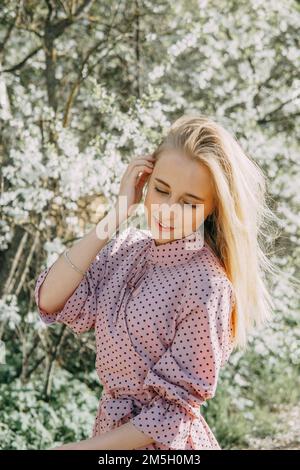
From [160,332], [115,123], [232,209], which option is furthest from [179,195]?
[115,123]

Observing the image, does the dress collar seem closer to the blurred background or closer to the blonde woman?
the blonde woman

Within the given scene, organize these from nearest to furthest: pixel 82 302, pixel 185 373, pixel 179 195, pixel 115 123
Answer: pixel 185 373 < pixel 179 195 < pixel 82 302 < pixel 115 123

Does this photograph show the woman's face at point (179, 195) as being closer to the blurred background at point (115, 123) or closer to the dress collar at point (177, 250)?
the dress collar at point (177, 250)

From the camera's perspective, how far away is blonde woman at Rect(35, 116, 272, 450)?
179 centimetres

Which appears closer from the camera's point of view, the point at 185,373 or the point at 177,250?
the point at 185,373

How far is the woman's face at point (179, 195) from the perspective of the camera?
189cm

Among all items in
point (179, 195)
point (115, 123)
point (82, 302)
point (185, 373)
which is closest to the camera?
point (185, 373)

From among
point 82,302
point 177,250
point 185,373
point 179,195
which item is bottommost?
point 185,373

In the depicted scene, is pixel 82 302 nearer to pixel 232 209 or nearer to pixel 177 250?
pixel 177 250

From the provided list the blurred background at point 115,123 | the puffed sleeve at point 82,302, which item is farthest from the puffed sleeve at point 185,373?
the blurred background at point 115,123

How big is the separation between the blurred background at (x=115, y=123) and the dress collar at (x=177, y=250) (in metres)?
2.35

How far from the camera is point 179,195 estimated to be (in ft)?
6.19

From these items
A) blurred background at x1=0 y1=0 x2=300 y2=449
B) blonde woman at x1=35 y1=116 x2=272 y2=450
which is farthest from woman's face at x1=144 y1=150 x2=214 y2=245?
blurred background at x1=0 y1=0 x2=300 y2=449

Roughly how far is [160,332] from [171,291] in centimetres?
10
